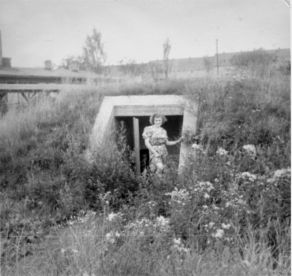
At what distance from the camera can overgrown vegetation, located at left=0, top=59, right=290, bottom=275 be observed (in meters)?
3.43

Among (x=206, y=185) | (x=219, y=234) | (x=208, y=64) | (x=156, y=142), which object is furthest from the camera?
(x=208, y=64)

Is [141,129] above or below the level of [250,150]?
below

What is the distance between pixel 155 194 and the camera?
5.44 m

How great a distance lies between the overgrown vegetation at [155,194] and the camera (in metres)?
3.43

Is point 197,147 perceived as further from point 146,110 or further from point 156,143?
point 146,110

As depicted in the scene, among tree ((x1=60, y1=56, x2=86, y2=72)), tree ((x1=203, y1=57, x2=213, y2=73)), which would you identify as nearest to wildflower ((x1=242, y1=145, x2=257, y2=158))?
tree ((x1=203, y1=57, x2=213, y2=73))

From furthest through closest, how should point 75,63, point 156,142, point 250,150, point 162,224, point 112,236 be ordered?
point 75,63 < point 156,142 < point 250,150 < point 162,224 < point 112,236

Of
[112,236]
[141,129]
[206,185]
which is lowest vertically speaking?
[112,236]

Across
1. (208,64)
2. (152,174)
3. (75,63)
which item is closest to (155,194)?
(152,174)

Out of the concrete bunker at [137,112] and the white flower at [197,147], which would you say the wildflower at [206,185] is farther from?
the concrete bunker at [137,112]

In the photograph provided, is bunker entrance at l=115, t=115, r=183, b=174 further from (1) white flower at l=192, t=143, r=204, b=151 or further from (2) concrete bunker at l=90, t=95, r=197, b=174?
(1) white flower at l=192, t=143, r=204, b=151

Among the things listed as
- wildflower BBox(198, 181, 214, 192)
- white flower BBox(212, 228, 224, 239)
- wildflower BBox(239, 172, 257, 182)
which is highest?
wildflower BBox(239, 172, 257, 182)

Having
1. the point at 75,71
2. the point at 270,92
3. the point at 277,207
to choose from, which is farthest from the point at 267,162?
the point at 75,71

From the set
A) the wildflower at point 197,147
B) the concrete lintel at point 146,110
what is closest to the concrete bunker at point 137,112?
the concrete lintel at point 146,110
